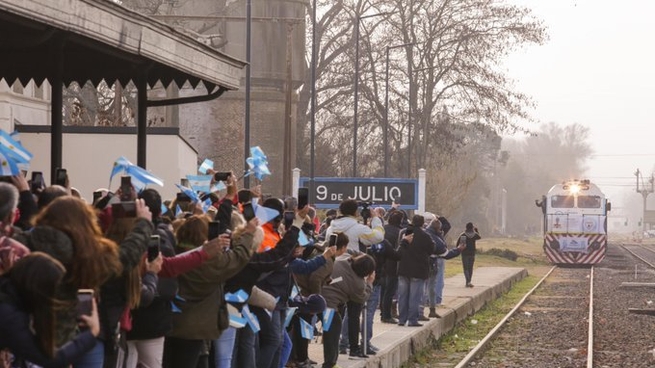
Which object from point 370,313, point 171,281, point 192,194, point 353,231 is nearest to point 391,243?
point 370,313

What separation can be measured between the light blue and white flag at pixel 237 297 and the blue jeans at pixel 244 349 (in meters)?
0.61

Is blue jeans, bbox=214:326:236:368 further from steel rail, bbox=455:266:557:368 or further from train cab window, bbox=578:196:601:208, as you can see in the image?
train cab window, bbox=578:196:601:208

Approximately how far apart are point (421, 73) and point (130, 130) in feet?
107

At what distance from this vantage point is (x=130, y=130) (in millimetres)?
24375

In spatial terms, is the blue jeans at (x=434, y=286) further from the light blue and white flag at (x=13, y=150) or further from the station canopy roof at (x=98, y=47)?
the light blue and white flag at (x=13, y=150)

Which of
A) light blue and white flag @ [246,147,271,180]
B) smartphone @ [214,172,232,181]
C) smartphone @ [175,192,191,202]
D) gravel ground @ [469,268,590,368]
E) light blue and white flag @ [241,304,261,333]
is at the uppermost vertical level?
light blue and white flag @ [246,147,271,180]

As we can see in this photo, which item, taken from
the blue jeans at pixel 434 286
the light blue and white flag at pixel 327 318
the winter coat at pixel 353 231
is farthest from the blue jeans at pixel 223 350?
the blue jeans at pixel 434 286

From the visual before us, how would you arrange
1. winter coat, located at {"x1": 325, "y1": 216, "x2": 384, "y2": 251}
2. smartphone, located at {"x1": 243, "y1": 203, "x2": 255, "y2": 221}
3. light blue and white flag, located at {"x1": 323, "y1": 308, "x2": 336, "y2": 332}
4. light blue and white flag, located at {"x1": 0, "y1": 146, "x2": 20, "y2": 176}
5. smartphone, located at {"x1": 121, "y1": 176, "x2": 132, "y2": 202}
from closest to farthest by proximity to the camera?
light blue and white flag, located at {"x1": 0, "y1": 146, "x2": 20, "y2": 176}
smartphone, located at {"x1": 121, "y1": 176, "x2": 132, "y2": 202}
smartphone, located at {"x1": 243, "y1": 203, "x2": 255, "y2": 221}
light blue and white flag, located at {"x1": 323, "y1": 308, "x2": 336, "y2": 332}
winter coat, located at {"x1": 325, "y1": 216, "x2": 384, "y2": 251}

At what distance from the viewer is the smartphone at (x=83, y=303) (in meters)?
6.57

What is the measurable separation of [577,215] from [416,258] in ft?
110

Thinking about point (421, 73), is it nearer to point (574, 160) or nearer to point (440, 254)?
point (440, 254)

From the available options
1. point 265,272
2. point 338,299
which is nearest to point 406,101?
point 338,299

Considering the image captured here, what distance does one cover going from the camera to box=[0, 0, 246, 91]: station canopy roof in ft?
28.9

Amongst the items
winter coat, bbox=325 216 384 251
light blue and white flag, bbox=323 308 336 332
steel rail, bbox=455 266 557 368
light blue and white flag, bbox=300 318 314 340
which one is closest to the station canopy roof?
light blue and white flag, bbox=300 318 314 340
